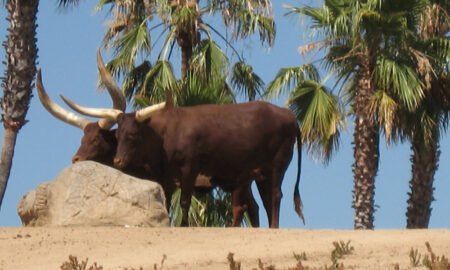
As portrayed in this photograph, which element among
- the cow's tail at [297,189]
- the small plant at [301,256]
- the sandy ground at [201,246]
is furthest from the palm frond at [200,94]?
the small plant at [301,256]

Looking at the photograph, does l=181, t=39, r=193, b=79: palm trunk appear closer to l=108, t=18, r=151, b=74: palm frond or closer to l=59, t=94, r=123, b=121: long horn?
l=108, t=18, r=151, b=74: palm frond

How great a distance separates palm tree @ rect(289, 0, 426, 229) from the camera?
24203mm

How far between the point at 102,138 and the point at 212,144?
1564mm

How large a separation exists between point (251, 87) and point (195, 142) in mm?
9197

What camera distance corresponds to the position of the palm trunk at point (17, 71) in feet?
69.8

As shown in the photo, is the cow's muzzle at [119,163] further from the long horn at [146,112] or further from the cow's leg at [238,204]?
the cow's leg at [238,204]

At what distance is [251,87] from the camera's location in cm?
2670

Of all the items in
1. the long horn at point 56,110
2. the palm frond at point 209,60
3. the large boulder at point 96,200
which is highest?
the palm frond at point 209,60

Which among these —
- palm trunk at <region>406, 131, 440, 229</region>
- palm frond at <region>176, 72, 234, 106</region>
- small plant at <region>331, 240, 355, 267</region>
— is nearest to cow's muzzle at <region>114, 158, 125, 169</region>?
small plant at <region>331, 240, 355, 267</region>

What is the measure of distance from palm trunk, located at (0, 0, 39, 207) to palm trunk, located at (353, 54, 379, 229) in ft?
21.3

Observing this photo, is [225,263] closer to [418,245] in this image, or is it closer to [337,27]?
[418,245]

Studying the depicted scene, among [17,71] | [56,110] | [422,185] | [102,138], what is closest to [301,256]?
[102,138]

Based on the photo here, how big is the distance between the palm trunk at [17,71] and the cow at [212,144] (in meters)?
2.64

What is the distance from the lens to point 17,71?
70.3 ft
